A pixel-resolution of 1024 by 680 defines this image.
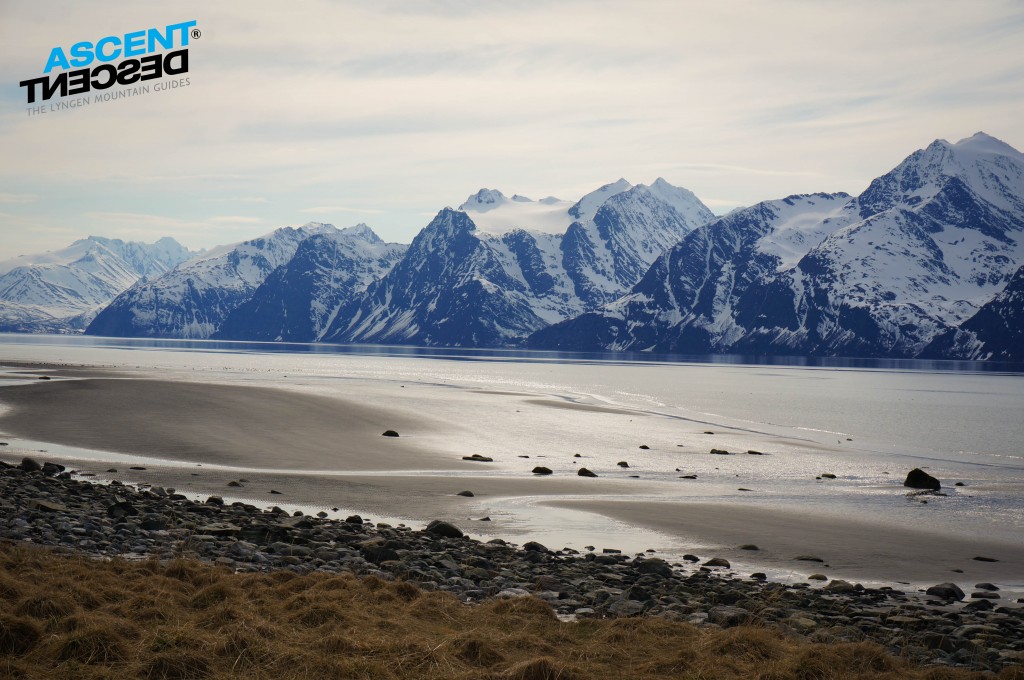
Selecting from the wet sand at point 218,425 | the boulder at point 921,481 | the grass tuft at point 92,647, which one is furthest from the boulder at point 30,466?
the boulder at point 921,481

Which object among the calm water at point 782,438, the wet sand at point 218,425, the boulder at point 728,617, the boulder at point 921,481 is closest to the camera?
the boulder at point 728,617

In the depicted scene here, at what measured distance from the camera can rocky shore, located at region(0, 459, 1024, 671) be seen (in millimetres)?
16297

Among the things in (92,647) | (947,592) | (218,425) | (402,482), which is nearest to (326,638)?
(92,647)

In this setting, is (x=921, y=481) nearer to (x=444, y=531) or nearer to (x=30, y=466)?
(x=444, y=531)

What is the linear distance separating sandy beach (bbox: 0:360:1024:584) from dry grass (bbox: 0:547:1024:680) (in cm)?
1003

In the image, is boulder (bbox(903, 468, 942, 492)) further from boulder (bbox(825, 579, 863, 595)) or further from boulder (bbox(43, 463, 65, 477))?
boulder (bbox(43, 463, 65, 477))

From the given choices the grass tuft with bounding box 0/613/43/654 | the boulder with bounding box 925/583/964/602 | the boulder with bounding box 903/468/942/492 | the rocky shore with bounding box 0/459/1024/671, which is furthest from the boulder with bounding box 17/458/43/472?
the boulder with bounding box 903/468/942/492

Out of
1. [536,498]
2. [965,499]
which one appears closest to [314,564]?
[536,498]

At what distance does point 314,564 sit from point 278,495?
13.4 metres

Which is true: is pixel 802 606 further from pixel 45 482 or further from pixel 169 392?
pixel 169 392

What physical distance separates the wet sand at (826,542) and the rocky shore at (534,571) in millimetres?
1928

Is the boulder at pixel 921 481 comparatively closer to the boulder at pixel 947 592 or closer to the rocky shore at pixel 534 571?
the rocky shore at pixel 534 571

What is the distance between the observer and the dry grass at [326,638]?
38.8ft

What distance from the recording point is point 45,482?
28375 millimetres
